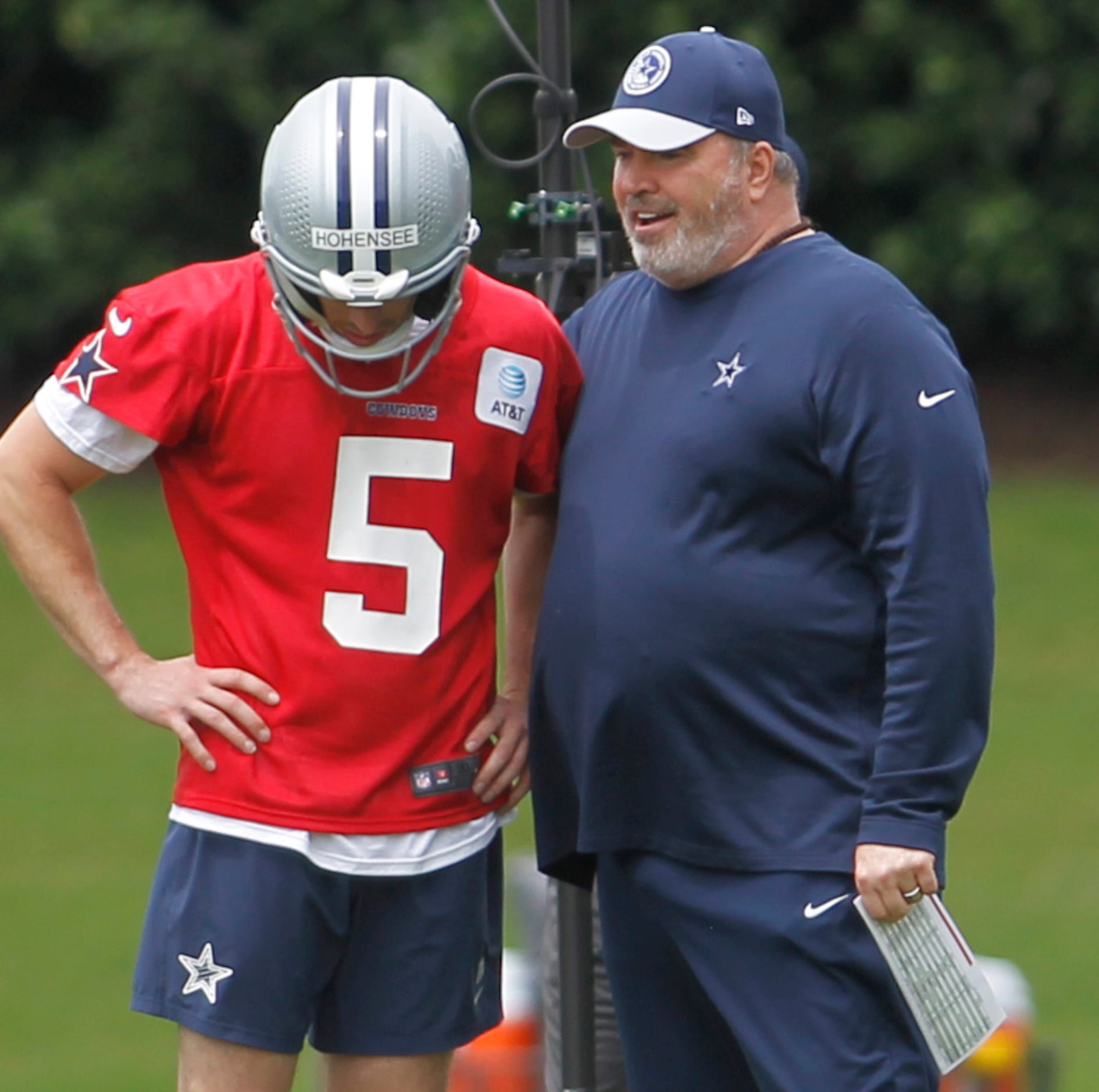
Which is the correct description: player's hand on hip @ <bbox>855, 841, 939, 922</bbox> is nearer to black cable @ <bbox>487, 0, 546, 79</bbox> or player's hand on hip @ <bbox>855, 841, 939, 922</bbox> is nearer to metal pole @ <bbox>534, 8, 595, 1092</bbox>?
metal pole @ <bbox>534, 8, 595, 1092</bbox>

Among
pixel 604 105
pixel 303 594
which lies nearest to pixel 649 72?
pixel 303 594

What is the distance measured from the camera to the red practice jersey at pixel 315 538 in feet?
9.94

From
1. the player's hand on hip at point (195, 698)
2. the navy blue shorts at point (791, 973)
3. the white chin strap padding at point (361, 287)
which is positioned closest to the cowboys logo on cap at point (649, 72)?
the white chin strap padding at point (361, 287)

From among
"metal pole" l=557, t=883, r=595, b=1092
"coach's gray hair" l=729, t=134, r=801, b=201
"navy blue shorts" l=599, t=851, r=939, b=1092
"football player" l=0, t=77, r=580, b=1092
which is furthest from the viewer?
"metal pole" l=557, t=883, r=595, b=1092

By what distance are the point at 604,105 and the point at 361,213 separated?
11.1m

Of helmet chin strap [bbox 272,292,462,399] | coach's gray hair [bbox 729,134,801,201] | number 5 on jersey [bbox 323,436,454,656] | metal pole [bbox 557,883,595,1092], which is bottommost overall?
metal pole [bbox 557,883,595,1092]

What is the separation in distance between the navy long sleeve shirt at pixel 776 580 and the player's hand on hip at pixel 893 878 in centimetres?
2

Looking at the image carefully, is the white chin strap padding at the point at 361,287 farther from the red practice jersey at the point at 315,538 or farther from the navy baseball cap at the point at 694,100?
the navy baseball cap at the point at 694,100

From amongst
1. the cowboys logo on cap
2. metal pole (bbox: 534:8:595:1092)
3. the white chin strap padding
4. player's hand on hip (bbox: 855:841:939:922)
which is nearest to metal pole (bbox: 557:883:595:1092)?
metal pole (bbox: 534:8:595:1092)

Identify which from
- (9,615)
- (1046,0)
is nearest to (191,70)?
(9,615)

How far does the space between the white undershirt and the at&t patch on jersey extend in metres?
0.48

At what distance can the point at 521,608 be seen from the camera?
3488mm

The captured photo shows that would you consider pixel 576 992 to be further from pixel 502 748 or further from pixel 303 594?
pixel 303 594

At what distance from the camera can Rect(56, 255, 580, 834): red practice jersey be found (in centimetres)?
303
